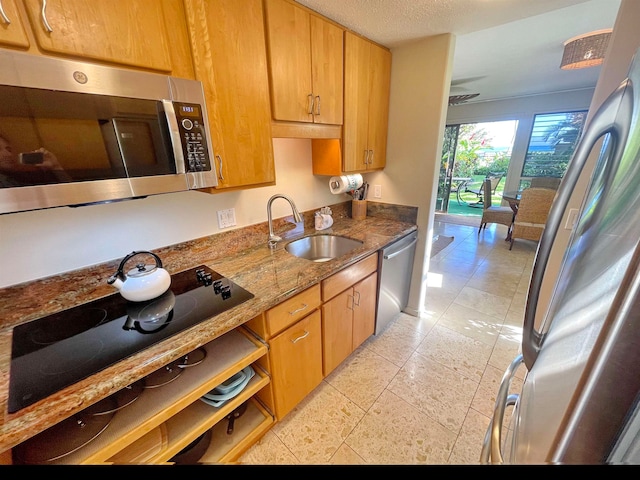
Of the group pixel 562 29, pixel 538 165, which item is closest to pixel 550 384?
pixel 562 29

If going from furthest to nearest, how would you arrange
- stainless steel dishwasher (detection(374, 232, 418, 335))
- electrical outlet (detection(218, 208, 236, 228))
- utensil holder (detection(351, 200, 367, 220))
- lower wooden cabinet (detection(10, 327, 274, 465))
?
utensil holder (detection(351, 200, 367, 220)) < stainless steel dishwasher (detection(374, 232, 418, 335)) < electrical outlet (detection(218, 208, 236, 228)) < lower wooden cabinet (detection(10, 327, 274, 465))

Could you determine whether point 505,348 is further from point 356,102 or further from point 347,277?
point 356,102

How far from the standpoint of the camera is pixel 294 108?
1.46 meters

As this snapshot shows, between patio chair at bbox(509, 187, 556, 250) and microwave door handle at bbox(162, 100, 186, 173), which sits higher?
microwave door handle at bbox(162, 100, 186, 173)

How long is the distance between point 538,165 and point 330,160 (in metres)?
5.15

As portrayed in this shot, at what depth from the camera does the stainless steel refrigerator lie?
0.36 meters

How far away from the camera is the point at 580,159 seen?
1.98 ft

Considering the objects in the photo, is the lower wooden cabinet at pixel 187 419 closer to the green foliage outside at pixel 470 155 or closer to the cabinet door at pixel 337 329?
the cabinet door at pixel 337 329

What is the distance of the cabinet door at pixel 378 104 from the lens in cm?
189

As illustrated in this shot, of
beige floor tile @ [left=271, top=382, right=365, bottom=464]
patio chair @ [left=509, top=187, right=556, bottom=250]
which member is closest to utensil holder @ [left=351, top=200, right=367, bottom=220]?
beige floor tile @ [left=271, top=382, right=365, bottom=464]

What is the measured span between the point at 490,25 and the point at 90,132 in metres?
2.25

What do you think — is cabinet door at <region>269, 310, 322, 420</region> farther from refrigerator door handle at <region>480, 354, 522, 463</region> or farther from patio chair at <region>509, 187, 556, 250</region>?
patio chair at <region>509, 187, 556, 250</region>

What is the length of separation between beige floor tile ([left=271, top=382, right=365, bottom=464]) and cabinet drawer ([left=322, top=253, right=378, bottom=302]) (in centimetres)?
68

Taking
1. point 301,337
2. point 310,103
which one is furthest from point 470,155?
point 301,337
